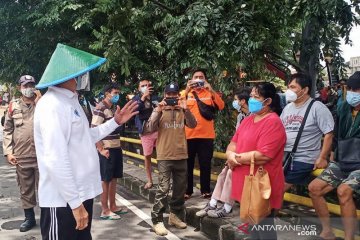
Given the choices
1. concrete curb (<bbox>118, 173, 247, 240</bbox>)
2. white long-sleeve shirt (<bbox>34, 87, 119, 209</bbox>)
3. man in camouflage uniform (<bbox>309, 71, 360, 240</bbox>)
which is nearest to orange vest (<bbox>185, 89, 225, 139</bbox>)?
concrete curb (<bbox>118, 173, 247, 240</bbox>)

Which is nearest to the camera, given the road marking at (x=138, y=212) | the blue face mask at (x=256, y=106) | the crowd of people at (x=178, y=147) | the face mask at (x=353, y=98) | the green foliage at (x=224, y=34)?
the crowd of people at (x=178, y=147)

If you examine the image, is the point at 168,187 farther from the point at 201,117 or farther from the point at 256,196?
the point at 256,196

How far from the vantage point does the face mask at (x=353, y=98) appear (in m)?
3.65

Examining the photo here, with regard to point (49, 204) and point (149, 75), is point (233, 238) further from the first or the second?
point (149, 75)

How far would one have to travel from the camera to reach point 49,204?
8.63ft

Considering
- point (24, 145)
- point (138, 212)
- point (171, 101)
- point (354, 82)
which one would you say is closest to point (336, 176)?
point (354, 82)

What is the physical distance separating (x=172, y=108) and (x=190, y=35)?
0.98 meters

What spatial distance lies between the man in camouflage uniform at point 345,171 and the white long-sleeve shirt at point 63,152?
218cm

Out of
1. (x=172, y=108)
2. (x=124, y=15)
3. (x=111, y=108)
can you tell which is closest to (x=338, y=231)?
(x=172, y=108)

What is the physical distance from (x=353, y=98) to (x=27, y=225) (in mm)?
4222

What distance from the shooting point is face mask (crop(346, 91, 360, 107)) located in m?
3.65

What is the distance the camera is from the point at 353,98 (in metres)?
3.66

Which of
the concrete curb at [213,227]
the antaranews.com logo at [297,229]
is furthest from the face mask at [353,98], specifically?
the concrete curb at [213,227]

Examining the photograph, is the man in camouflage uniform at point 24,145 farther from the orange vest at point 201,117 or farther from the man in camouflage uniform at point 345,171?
the man in camouflage uniform at point 345,171
